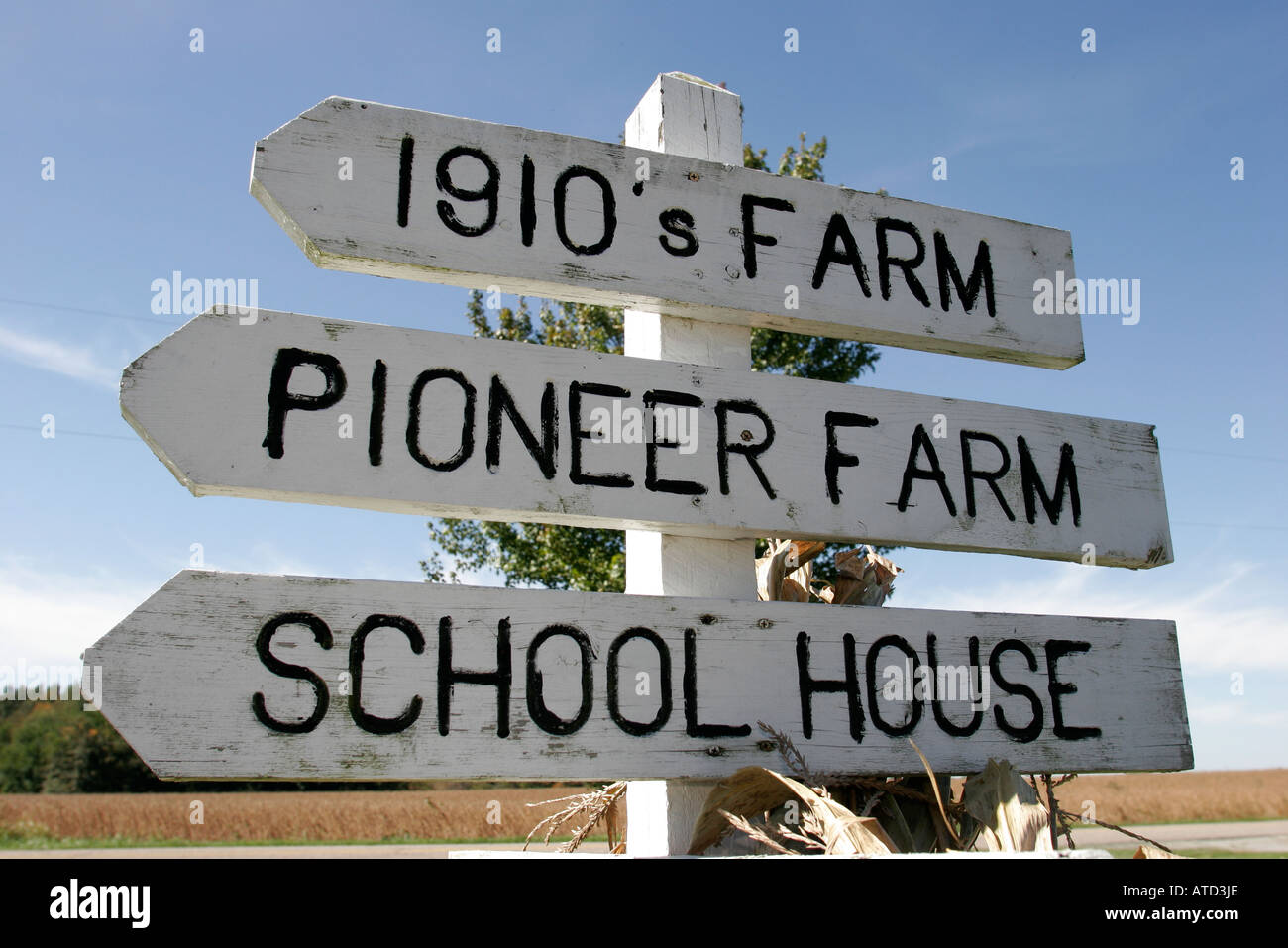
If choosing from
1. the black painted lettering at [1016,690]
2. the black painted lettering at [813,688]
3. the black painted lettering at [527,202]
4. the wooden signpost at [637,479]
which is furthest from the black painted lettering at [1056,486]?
the black painted lettering at [527,202]

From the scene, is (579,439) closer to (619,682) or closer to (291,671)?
(619,682)

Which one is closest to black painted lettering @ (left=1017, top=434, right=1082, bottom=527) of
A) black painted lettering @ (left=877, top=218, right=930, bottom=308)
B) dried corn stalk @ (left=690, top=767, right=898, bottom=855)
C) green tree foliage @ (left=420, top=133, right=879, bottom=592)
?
black painted lettering @ (left=877, top=218, right=930, bottom=308)

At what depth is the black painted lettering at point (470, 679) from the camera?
5.23ft

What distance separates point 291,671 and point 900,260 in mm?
1766

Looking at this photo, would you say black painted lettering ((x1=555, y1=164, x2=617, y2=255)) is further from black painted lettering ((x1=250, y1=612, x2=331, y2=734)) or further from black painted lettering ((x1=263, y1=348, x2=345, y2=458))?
black painted lettering ((x1=250, y1=612, x2=331, y2=734))

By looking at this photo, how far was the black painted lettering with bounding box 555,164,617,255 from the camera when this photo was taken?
1.97m

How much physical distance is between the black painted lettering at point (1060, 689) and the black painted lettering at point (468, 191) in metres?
1.65

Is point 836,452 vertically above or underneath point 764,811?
above

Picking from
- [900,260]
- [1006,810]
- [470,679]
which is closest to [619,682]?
[470,679]

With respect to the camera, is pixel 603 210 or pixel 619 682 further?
pixel 603 210

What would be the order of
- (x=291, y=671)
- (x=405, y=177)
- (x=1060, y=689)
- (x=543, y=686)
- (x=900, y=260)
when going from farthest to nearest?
(x=900, y=260) → (x=1060, y=689) → (x=405, y=177) → (x=543, y=686) → (x=291, y=671)

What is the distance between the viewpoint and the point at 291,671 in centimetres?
154
